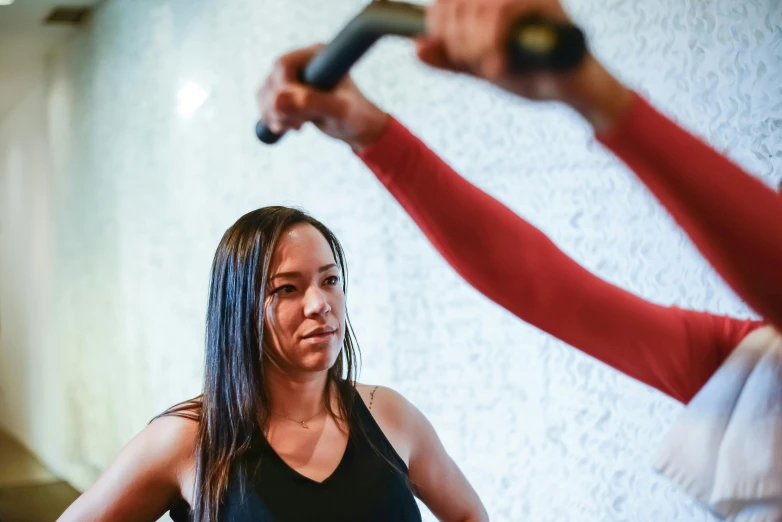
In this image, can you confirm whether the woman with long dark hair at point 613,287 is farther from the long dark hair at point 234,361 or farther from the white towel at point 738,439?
the long dark hair at point 234,361

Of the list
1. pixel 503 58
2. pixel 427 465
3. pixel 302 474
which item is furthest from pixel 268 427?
pixel 503 58

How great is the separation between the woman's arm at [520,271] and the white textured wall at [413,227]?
0.22 metres

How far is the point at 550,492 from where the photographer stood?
1.25 meters

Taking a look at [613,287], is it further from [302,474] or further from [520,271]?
[302,474]

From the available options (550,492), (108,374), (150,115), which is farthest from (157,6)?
(550,492)

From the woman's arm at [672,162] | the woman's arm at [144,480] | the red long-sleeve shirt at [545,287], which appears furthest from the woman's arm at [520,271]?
the woman's arm at [144,480]

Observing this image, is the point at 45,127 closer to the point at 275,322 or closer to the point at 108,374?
the point at 108,374

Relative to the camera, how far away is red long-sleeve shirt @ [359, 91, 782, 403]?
465mm

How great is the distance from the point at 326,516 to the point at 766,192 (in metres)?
0.77

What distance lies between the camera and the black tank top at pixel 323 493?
0.97m

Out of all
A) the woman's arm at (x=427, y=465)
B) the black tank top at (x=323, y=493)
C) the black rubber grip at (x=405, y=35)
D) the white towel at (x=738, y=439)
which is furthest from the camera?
the woman's arm at (x=427, y=465)

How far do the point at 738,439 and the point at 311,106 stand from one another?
30 centimetres

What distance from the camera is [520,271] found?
0.50m

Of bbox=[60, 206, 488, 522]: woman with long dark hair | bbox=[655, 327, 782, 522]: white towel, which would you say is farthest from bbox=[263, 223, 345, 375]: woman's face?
bbox=[655, 327, 782, 522]: white towel
